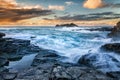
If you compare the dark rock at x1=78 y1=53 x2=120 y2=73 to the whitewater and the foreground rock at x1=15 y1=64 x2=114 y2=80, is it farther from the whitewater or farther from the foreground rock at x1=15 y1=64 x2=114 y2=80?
the foreground rock at x1=15 y1=64 x2=114 y2=80

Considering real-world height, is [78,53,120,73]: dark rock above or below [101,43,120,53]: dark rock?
below

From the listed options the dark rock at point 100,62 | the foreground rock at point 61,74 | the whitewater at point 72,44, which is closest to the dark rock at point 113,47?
the whitewater at point 72,44

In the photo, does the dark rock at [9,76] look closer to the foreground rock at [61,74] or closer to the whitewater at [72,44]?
the foreground rock at [61,74]

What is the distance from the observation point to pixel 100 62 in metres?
16.1

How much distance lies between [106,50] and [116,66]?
20.0 ft

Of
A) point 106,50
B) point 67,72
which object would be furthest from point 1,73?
point 106,50

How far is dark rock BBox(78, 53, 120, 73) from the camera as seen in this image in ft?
49.9

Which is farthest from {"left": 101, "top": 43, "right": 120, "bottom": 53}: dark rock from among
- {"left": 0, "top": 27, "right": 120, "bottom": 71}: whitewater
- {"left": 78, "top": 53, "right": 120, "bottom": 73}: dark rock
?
{"left": 78, "top": 53, "right": 120, "bottom": 73}: dark rock

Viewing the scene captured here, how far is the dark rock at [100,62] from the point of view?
15203 mm

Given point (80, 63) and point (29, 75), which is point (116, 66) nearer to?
point (80, 63)

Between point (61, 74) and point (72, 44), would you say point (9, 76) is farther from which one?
point (72, 44)

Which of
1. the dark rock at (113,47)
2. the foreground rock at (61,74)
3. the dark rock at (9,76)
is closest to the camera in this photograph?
the foreground rock at (61,74)

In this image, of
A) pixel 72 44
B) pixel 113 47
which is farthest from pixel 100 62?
pixel 72 44

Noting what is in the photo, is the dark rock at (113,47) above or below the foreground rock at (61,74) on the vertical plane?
above
